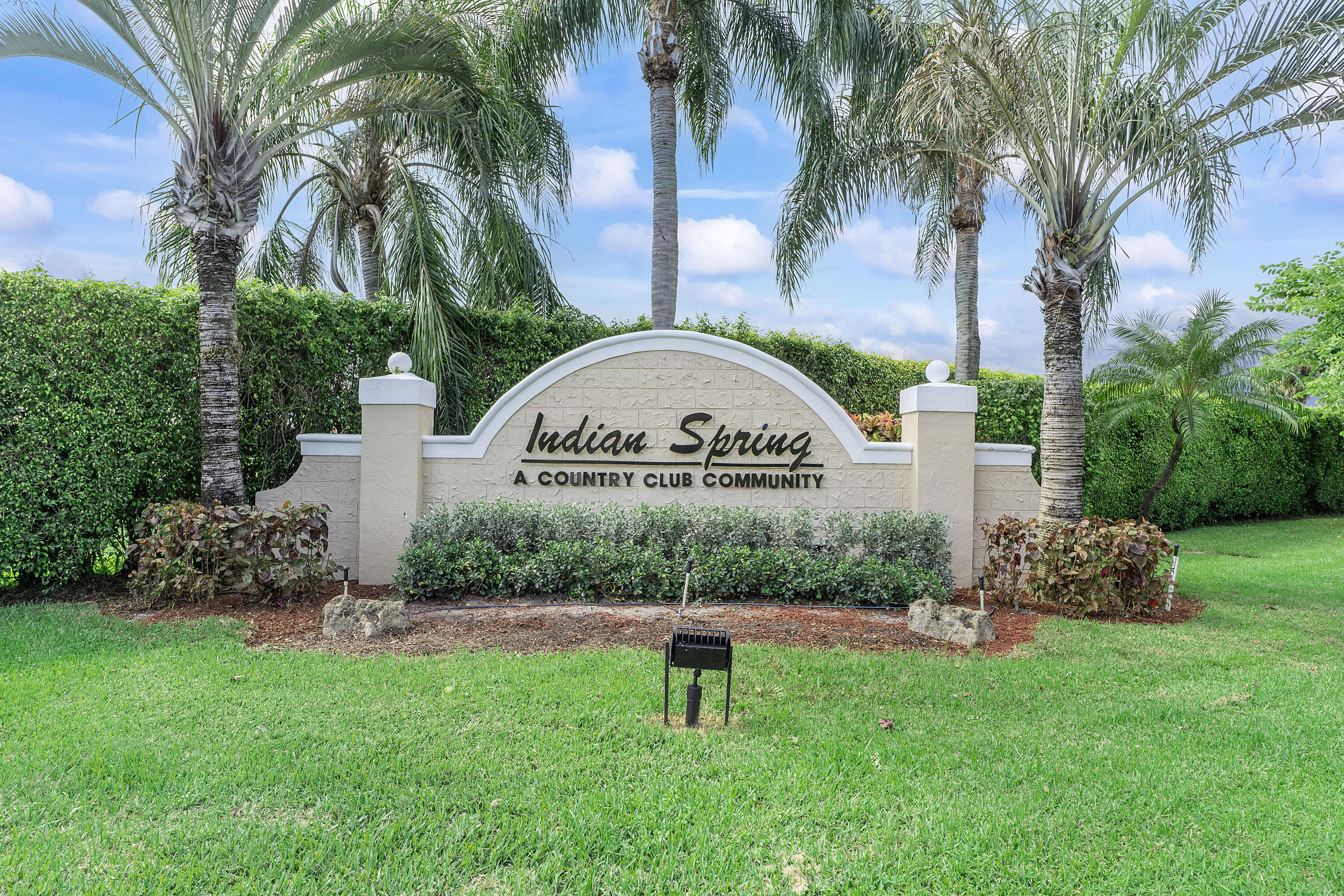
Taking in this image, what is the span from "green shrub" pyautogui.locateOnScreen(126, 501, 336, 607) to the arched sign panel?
1.81 meters

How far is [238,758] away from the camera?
3734mm

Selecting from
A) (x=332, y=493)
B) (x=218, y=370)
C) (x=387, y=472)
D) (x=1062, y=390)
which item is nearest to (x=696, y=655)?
(x=387, y=472)

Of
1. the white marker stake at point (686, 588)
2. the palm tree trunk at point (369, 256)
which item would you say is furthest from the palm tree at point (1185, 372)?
the palm tree trunk at point (369, 256)

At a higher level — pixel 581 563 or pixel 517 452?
pixel 517 452

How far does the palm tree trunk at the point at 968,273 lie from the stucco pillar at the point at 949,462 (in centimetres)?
578

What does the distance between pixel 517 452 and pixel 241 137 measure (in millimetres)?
4312

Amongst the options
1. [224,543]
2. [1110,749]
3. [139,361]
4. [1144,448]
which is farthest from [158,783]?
[1144,448]

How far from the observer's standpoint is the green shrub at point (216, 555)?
273 inches

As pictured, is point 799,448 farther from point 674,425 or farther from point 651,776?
point 651,776

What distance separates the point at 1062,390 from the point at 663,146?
7.07 metres

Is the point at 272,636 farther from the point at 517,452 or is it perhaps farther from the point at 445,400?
the point at 445,400

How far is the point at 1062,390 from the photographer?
812 centimetres

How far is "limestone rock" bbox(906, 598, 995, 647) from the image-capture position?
6051 mm

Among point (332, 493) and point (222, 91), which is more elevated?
point (222, 91)
